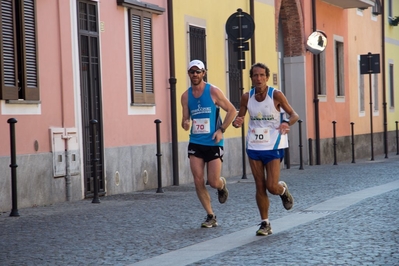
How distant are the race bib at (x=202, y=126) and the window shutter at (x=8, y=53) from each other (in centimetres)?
338

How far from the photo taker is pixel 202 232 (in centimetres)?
1070

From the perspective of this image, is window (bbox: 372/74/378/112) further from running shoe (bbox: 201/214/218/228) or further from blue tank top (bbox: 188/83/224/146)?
running shoe (bbox: 201/214/218/228)

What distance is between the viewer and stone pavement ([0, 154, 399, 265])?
8586mm

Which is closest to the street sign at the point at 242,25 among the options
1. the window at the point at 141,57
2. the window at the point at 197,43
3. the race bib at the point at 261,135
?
the window at the point at 197,43

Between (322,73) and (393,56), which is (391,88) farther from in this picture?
(322,73)

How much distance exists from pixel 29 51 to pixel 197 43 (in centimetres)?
698

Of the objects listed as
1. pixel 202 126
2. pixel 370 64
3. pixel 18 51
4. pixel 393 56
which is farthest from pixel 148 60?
pixel 393 56

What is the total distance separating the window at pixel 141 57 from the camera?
18000mm

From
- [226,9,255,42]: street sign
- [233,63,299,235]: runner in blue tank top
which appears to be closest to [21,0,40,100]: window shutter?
[233,63,299,235]: runner in blue tank top

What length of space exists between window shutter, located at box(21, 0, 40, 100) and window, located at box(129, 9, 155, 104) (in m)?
3.56

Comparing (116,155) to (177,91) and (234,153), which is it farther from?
(234,153)

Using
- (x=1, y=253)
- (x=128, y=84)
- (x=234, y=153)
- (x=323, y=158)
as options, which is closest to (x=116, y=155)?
(x=128, y=84)

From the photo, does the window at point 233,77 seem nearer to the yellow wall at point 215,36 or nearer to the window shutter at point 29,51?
the yellow wall at point 215,36

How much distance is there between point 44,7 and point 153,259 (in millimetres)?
7135
